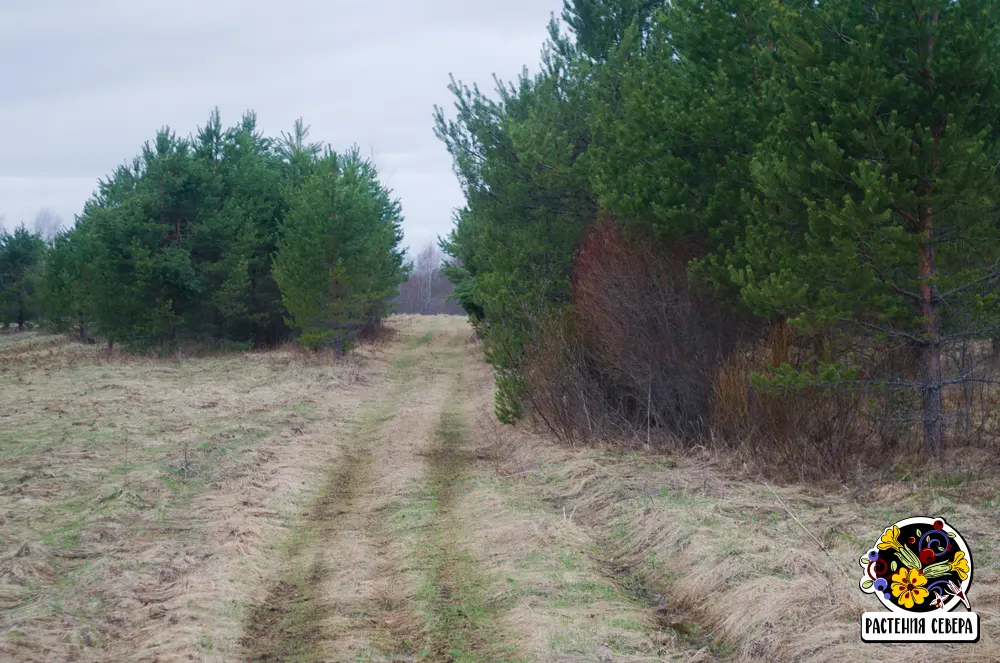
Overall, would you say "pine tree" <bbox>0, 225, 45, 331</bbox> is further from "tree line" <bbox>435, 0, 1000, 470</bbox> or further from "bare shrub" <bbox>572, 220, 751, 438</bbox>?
"bare shrub" <bbox>572, 220, 751, 438</bbox>

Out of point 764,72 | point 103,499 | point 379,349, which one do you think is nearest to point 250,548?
point 103,499

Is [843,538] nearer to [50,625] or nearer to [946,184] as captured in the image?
[946,184]

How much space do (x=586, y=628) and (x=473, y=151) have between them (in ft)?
50.5

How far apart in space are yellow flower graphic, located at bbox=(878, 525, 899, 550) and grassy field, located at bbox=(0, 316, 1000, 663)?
391 millimetres

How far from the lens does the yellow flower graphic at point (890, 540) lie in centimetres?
514

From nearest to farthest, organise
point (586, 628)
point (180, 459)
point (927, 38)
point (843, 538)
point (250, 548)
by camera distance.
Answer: point (586, 628) < point (843, 538) < point (250, 548) < point (927, 38) < point (180, 459)

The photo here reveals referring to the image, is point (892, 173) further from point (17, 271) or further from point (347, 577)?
point (17, 271)

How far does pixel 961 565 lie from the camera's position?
507 cm

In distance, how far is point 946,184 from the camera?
7.73m

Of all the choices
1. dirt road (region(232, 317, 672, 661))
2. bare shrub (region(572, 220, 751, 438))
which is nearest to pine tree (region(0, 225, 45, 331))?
dirt road (region(232, 317, 672, 661))

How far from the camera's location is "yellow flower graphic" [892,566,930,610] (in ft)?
15.9

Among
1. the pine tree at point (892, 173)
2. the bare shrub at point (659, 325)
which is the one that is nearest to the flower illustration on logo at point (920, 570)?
the pine tree at point (892, 173)

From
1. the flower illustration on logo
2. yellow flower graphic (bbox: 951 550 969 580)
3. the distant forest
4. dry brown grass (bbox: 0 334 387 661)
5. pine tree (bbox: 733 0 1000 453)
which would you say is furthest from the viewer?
the distant forest

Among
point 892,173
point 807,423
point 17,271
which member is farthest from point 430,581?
point 17,271
